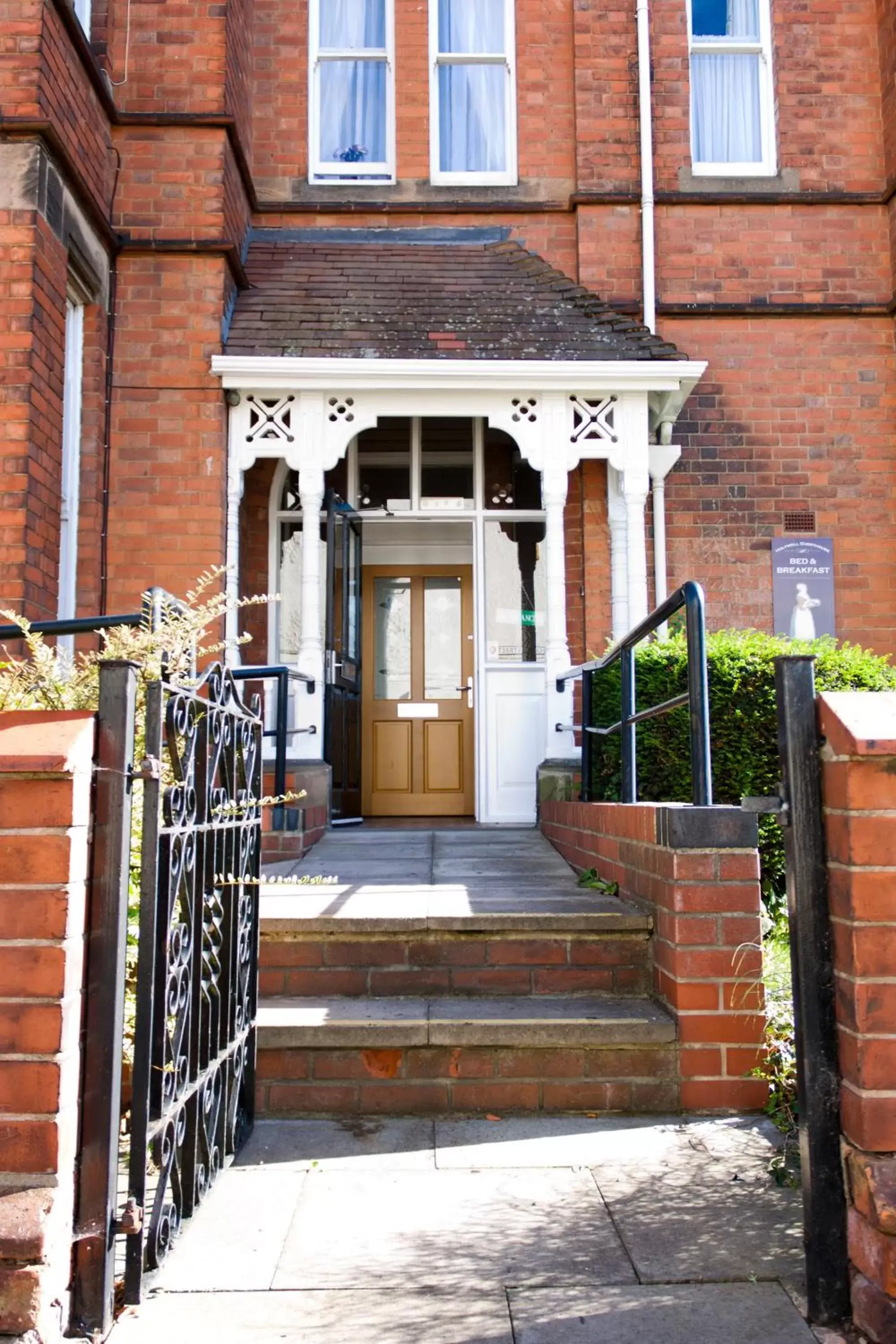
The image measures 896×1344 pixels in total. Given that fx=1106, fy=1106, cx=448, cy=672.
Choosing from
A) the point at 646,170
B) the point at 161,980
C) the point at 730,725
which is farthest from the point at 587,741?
the point at 646,170

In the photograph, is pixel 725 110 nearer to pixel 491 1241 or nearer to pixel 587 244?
pixel 587 244

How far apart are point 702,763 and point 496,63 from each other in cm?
771

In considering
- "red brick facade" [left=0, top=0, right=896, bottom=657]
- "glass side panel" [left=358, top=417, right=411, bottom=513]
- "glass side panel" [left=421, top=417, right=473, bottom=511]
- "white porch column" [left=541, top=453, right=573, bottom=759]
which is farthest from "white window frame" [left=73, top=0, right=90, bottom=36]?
"white porch column" [left=541, top=453, right=573, bottom=759]

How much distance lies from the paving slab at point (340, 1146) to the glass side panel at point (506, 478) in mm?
6189

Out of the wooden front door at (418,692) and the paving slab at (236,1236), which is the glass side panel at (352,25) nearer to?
the wooden front door at (418,692)

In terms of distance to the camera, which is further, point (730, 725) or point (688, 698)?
point (730, 725)

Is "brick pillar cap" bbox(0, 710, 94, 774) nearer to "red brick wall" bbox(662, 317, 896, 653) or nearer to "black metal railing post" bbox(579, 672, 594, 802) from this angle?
"black metal railing post" bbox(579, 672, 594, 802)

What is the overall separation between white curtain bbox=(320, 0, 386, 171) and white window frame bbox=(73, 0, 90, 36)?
2008 mm

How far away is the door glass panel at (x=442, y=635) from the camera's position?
9.62m

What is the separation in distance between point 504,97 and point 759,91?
82.9 inches

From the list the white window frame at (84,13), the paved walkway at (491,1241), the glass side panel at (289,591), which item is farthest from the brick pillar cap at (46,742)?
the white window frame at (84,13)

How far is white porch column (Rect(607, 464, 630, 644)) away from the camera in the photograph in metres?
8.06

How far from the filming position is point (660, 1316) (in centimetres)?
221

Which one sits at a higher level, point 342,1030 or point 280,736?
point 280,736
